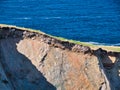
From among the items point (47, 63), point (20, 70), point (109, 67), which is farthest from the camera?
point (109, 67)

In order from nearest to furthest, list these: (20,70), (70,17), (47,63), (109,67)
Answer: (20,70), (47,63), (109,67), (70,17)

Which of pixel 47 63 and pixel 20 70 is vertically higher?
pixel 47 63

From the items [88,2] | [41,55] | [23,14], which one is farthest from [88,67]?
[88,2]

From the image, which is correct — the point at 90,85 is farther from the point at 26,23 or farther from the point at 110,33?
the point at 26,23

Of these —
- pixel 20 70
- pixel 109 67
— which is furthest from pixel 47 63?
pixel 109 67

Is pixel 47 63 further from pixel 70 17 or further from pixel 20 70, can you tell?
pixel 70 17

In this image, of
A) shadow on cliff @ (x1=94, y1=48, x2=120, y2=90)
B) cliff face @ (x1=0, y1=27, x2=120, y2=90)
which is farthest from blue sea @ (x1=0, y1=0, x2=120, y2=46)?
cliff face @ (x1=0, y1=27, x2=120, y2=90)

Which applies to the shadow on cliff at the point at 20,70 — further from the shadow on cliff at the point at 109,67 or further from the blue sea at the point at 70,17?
the blue sea at the point at 70,17
